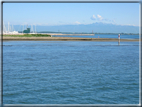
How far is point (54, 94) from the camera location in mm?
13078

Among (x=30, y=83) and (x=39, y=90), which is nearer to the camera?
(x=39, y=90)

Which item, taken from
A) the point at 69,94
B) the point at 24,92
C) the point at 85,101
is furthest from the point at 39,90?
the point at 85,101

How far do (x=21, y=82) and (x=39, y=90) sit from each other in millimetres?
2787

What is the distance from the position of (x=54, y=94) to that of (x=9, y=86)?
3.79 m

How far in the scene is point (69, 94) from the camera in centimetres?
1302

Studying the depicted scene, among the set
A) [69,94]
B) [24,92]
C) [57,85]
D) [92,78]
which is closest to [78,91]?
[69,94]

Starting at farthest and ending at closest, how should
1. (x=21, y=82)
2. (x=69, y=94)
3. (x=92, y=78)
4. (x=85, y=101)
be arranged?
(x=92, y=78), (x=21, y=82), (x=69, y=94), (x=85, y=101)

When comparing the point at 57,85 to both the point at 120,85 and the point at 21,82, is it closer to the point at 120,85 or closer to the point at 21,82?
the point at 21,82

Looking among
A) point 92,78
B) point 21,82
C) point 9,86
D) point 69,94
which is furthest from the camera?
point 92,78

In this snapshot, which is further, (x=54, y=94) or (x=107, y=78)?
(x=107, y=78)

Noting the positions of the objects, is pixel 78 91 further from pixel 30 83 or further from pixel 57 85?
pixel 30 83

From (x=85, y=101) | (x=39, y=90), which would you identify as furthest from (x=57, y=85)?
(x=85, y=101)

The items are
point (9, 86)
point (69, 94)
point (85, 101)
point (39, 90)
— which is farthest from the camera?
point (9, 86)

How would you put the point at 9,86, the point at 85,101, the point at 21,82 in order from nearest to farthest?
1. the point at 85,101
2. the point at 9,86
3. the point at 21,82
